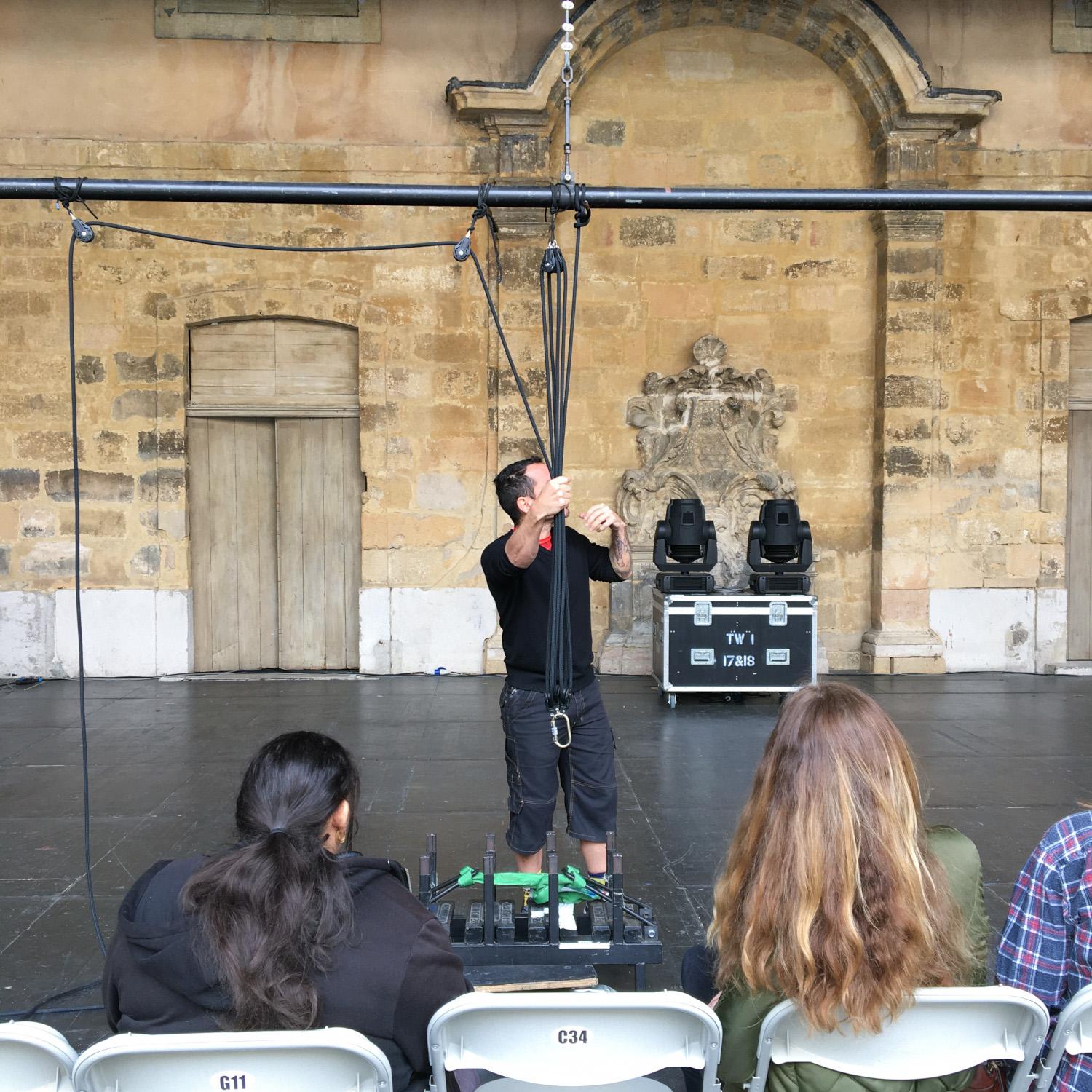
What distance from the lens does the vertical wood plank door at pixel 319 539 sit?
9.09m

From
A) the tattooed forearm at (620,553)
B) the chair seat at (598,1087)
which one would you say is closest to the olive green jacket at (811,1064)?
the chair seat at (598,1087)

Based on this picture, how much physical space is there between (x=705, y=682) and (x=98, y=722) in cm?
435

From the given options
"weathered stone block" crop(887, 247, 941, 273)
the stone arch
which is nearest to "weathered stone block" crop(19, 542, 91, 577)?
the stone arch

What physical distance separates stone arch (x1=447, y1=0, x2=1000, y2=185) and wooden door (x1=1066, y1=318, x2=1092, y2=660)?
2.66m

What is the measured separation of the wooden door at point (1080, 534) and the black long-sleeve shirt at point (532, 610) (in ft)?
23.7

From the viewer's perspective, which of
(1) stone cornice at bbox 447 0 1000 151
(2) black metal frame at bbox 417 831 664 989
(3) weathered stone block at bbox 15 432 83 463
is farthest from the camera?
(3) weathered stone block at bbox 15 432 83 463

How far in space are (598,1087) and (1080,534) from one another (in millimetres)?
9007

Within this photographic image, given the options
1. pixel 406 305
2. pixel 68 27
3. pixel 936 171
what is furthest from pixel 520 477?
pixel 68 27

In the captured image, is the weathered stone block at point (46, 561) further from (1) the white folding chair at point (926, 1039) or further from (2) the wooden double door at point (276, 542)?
(1) the white folding chair at point (926, 1039)

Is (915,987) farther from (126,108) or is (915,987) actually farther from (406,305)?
(126,108)

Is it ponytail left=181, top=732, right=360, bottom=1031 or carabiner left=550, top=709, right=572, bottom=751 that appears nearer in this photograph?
ponytail left=181, top=732, right=360, bottom=1031

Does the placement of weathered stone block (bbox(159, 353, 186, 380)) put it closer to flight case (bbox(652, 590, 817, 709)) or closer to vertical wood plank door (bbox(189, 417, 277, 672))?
vertical wood plank door (bbox(189, 417, 277, 672))

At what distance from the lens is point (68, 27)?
861 cm

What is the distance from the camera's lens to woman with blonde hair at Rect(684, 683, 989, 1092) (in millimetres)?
1626
